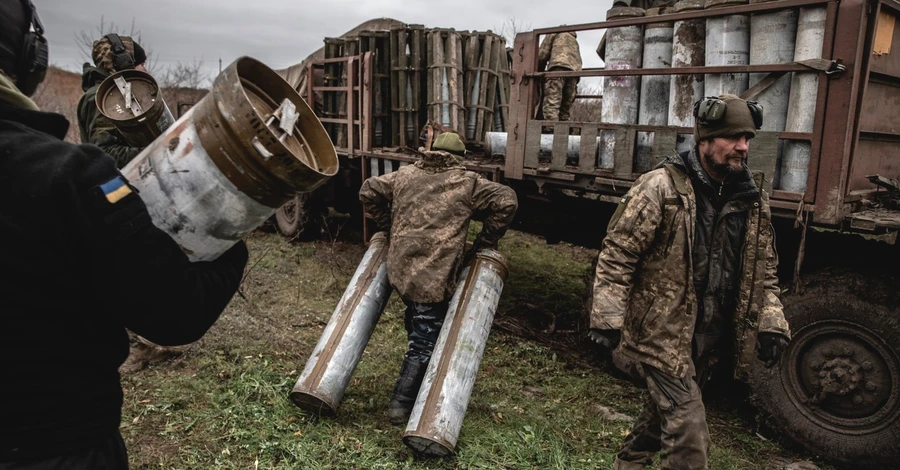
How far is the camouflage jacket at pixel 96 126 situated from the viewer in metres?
3.51

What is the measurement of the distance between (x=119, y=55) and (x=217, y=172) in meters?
3.09

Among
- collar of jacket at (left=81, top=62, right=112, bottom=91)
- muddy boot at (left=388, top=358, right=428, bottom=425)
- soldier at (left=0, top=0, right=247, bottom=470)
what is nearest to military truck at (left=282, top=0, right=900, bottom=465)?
muddy boot at (left=388, top=358, right=428, bottom=425)

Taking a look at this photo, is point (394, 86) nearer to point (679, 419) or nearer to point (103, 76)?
point (103, 76)

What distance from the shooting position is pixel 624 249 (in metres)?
3.06

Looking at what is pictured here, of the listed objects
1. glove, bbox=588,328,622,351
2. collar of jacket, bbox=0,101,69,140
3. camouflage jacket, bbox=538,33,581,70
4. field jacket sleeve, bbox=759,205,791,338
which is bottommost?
glove, bbox=588,328,622,351

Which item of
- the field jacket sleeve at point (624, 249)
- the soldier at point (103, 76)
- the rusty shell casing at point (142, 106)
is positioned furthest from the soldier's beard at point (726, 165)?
the soldier at point (103, 76)

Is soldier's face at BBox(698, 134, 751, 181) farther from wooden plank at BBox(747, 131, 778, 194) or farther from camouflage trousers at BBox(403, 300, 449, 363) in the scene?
camouflage trousers at BBox(403, 300, 449, 363)

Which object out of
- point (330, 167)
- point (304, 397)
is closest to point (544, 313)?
point (304, 397)

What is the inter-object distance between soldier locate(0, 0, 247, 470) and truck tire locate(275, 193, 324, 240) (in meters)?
7.46

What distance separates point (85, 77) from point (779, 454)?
5.23 meters

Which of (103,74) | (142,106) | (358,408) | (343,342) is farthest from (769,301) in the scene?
(103,74)

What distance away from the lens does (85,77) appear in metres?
4.11

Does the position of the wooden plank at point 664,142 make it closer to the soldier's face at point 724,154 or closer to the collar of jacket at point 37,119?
the soldier's face at point 724,154

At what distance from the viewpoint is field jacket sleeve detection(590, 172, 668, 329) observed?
3.02 meters
